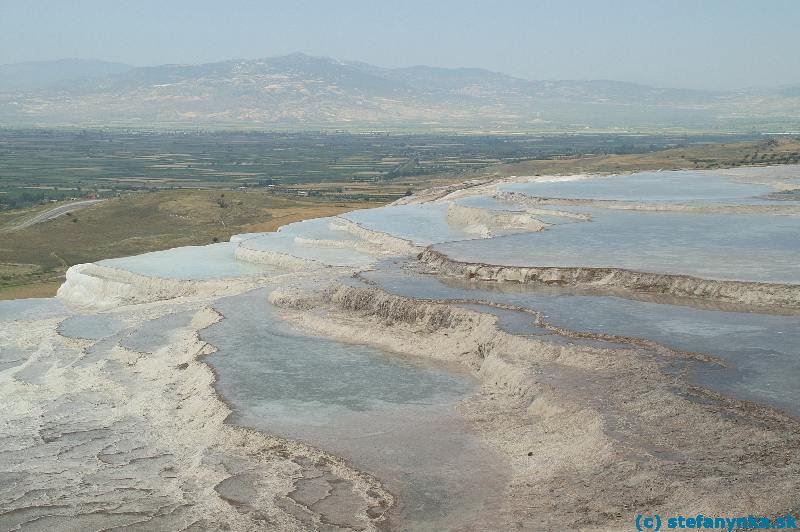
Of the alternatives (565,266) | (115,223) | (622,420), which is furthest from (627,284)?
(115,223)

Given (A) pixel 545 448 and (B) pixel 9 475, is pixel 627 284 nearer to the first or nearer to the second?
(A) pixel 545 448

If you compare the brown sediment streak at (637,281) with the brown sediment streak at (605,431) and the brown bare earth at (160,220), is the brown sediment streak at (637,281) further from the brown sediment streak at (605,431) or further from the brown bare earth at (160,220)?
the brown bare earth at (160,220)

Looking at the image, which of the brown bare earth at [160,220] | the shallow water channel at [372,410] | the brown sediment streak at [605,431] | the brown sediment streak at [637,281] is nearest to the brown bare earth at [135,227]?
the brown bare earth at [160,220]

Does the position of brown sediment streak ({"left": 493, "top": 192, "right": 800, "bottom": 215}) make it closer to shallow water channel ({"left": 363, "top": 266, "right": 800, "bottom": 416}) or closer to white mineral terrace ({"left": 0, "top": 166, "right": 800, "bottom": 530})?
white mineral terrace ({"left": 0, "top": 166, "right": 800, "bottom": 530})

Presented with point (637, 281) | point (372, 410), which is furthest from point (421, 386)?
point (637, 281)

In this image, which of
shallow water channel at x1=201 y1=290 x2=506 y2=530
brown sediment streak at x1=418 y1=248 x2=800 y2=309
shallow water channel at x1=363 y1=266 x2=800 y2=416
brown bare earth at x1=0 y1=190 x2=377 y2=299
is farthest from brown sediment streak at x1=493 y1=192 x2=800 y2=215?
shallow water channel at x1=201 y1=290 x2=506 y2=530

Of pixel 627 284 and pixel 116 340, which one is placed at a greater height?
pixel 627 284
